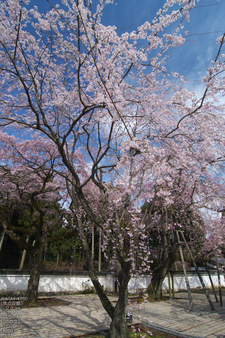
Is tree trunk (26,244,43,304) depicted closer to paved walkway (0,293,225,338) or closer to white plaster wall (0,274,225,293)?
paved walkway (0,293,225,338)

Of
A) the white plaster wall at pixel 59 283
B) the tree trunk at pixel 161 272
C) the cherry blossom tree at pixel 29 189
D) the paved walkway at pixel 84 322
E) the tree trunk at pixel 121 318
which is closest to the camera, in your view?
the tree trunk at pixel 121 318

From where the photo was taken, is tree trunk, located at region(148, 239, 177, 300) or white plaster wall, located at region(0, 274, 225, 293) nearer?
tree trunk, located at region(148, 239, 177, 300)

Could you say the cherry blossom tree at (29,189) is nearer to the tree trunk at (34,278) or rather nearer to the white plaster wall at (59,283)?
the tree trunk at (34,278)

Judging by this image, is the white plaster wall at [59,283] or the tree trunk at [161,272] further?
the white plaster wall at [59,283]

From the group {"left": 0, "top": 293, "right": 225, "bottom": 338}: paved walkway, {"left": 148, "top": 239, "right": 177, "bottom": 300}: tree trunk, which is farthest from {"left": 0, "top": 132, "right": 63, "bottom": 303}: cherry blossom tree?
{"left": 148, "top": 239, "right": 177, "bottom": 300}: tree trunk

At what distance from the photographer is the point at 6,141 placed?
782 cm

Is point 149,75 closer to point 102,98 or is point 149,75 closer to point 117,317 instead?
point 102,98

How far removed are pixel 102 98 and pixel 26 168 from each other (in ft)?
16.6

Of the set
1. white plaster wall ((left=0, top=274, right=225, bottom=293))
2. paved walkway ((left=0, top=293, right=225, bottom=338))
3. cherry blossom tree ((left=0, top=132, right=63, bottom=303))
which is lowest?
paved walkway ((left=0, top=293, right=225, bottom=338))

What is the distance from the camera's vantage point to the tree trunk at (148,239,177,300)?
8.24m

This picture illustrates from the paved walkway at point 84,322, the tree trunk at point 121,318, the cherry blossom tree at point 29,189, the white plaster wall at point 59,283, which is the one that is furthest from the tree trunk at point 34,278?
the tree trunk at point 121,318

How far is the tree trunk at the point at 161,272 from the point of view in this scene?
27.0 feet

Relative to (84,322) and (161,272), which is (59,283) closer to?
(161,272)

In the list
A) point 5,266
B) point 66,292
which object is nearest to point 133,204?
point 66,292
